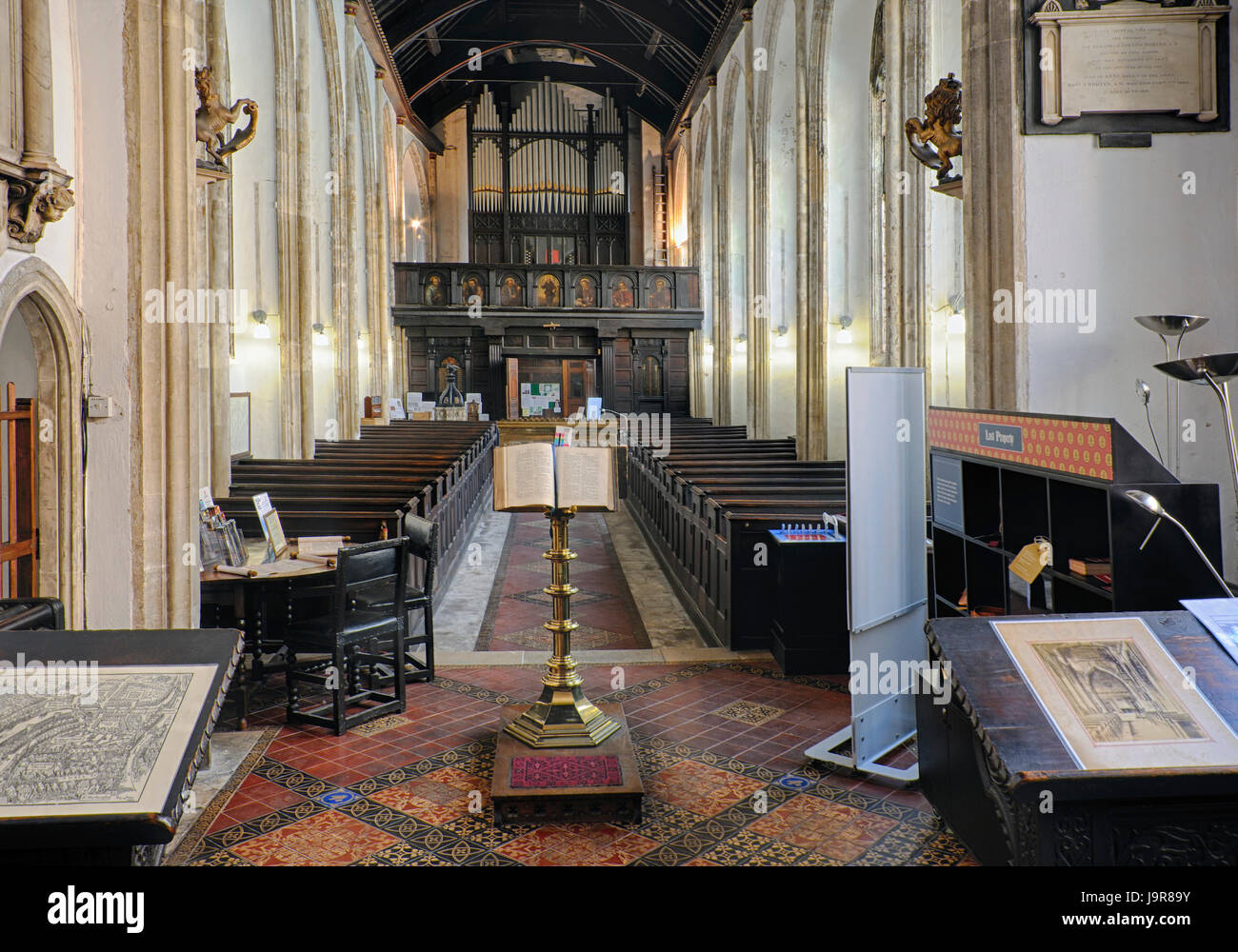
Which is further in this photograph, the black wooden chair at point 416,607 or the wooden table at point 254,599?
the black wooden chair at point 416,607

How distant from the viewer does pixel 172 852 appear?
3281mm

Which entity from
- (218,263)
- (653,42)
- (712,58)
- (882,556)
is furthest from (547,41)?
(882,556)

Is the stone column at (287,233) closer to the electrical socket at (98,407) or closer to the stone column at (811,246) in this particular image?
the stone column at (811,246)

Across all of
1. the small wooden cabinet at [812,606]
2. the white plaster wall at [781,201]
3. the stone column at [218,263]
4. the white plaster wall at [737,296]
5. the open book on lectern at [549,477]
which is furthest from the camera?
the white plaster wall at [737,296]

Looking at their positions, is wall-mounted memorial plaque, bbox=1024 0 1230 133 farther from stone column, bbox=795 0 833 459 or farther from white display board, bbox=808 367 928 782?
stone column, bbox=795 0 833 459

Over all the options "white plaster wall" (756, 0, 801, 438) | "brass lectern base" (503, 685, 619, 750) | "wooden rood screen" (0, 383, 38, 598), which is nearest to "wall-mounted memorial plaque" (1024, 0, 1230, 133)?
"brass lectern base" (503, 685, 619, 750)

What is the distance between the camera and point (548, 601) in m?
7.62

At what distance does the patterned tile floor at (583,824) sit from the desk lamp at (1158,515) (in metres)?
1.25

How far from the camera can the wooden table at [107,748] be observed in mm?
1762

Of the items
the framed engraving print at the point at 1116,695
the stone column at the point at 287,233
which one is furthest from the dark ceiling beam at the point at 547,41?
the framed engraving print at the point at 1116,695

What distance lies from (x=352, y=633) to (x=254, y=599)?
2.59 feet
